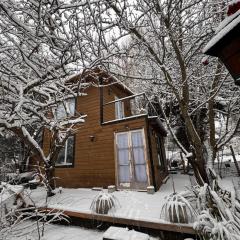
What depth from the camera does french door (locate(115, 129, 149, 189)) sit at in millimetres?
8605

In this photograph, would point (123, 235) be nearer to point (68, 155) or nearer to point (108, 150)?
point (108, 150)

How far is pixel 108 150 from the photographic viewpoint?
959 cm

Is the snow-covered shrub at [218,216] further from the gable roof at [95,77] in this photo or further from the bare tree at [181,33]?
the gable roof at [95,77]

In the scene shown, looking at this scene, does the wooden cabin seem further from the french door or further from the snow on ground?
the snow on ground

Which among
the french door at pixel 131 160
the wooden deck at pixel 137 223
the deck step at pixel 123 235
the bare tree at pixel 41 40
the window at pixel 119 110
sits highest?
the window at pixel 119 110

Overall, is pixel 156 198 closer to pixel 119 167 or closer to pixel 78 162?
pixel 119 167

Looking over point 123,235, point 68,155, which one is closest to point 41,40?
point 123,235

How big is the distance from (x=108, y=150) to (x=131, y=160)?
131 centimetres

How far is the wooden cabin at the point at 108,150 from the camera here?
869cm

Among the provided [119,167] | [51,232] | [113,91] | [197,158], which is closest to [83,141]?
[119,167]

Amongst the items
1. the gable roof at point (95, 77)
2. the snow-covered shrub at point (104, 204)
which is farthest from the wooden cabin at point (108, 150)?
the snow-covered shrub at point (104, 204)

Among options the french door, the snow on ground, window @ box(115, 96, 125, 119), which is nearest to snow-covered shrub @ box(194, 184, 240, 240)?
the snow on ground

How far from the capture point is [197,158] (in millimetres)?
4141

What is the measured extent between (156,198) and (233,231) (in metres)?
3.45
